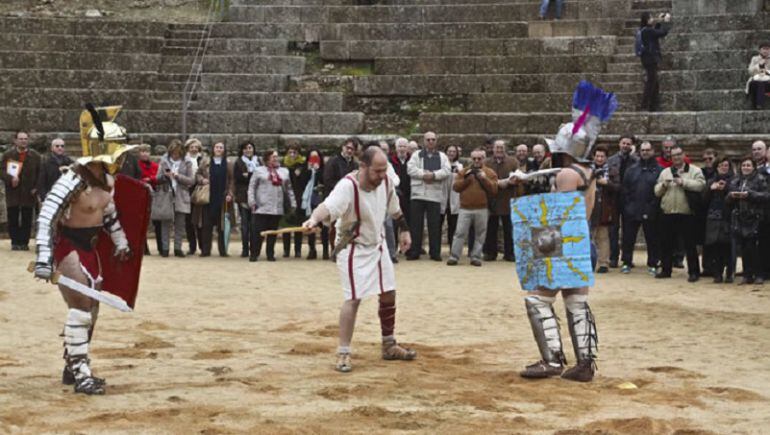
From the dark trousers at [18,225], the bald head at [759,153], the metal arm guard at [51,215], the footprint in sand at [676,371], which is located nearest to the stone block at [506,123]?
the bald head at [759,153]

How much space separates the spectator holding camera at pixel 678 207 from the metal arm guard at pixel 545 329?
20.9 feet

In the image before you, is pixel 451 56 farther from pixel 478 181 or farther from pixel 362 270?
pixel 362 270

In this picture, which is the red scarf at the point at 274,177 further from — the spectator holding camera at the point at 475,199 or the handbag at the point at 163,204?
the spectator holding camera at the point at 475,199

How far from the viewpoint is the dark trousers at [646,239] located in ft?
48.9

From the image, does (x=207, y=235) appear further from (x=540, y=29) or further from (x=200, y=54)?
(x=540, y=29)

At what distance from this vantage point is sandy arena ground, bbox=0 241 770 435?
6.77 metres

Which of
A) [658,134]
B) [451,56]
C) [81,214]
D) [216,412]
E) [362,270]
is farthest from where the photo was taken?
[451,56]

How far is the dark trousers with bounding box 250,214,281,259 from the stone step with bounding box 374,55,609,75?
5710 mm

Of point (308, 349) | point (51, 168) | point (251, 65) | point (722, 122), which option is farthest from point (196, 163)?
point (722, 122)

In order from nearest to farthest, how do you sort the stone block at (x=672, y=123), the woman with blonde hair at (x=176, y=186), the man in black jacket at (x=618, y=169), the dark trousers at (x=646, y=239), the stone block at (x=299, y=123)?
the dark trousers at (x=646, y=239), the man in black jacket at (x=618, y=169), the woman with blonde hair at (x=176, y=186), the stone block at (x=672, y=123), the stone block at (x=299, y=123)

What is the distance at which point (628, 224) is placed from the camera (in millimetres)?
15102

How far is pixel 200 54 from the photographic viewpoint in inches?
856

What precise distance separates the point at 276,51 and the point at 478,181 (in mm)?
6958

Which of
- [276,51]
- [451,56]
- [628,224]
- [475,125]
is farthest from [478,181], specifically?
[276,51]
